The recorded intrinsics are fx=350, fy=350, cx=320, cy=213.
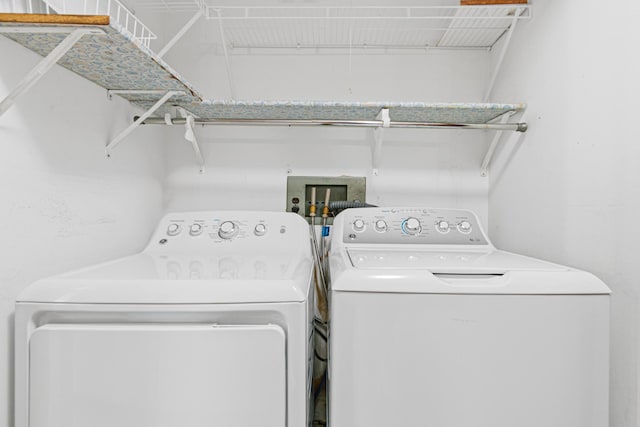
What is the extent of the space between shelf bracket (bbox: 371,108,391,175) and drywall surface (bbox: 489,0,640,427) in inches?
23.2

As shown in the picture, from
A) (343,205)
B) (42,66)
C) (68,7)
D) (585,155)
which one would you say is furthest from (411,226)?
(68,7)

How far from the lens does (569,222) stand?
47.2 inches

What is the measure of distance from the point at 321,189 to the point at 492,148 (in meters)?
0.87

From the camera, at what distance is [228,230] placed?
1482 mm

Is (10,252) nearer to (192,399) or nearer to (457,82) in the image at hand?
(192,399)

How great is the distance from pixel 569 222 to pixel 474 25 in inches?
39.2

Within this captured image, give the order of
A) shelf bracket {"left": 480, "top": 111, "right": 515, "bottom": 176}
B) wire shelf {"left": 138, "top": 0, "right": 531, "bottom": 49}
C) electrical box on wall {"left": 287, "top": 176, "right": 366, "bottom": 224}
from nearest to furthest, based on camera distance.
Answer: shelf bracket {"left": 480, "top": 111, "right": 515, "bottom": 176} → wire shelf {"left": 138, "top": 0, "right": 531, "bottom": 49} → electrical box on wall {"left": 287, "top": 176, "right": 366, "bottom": 224}

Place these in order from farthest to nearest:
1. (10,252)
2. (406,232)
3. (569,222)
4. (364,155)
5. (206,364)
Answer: (364,155) < (406,232) < (569,222) < (10,252) < (206,364)

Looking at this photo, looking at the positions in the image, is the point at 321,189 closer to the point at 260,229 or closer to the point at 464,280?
the point at 260,229

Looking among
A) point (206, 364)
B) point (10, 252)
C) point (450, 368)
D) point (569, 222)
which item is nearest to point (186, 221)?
point (10, 252)

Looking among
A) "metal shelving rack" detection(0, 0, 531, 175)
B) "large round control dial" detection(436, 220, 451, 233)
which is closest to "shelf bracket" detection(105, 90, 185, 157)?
"metal shelving rack" detection(0, 0, 531, 175)

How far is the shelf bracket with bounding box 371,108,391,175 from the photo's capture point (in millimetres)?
1437

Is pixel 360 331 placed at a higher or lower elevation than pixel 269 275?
lower

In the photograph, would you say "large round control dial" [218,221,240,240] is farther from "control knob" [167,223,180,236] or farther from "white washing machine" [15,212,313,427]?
"white washing machine" [15,212,313,427]
